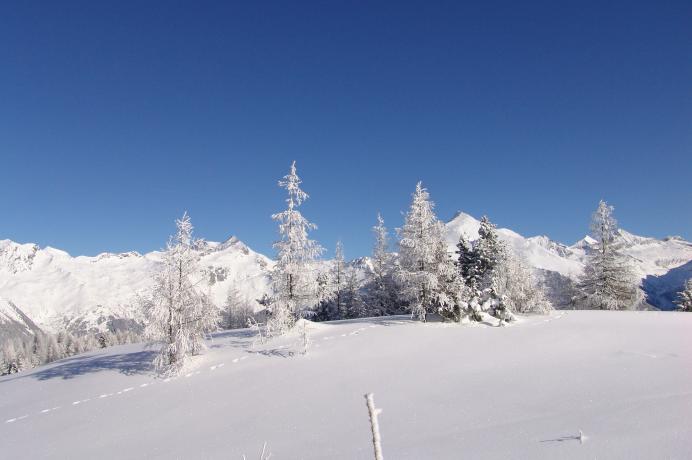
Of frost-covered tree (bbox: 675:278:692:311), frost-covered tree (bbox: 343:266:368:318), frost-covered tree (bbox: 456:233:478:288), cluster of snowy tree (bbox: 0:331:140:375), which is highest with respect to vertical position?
frost-covered tree (bbox: 456:233:478:288)

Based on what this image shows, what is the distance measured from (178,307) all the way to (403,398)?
15820mm

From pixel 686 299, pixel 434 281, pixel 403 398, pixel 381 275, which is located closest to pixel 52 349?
pixel 381 275

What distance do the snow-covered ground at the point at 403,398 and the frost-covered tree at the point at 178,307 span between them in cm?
133

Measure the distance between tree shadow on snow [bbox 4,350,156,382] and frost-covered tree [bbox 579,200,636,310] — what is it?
3714 cm

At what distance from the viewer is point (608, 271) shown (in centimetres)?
3812

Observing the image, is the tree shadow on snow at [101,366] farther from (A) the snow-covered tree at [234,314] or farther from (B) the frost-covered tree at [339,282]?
(A) the snow-covered tree at [234,314]

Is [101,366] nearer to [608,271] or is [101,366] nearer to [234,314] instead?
[608,271]

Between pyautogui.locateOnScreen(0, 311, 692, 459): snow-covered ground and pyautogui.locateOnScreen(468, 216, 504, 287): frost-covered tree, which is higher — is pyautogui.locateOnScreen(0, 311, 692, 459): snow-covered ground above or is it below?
below

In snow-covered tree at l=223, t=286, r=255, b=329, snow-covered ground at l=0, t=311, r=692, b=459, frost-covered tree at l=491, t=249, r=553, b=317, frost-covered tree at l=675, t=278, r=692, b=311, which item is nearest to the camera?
snow-covered ground at l=0, t=311, r=692, b=459

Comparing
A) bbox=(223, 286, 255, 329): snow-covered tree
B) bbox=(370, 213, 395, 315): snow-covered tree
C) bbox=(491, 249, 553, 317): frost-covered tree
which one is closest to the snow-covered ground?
bbox=(491, 249, 553, 317): frost-covered tree

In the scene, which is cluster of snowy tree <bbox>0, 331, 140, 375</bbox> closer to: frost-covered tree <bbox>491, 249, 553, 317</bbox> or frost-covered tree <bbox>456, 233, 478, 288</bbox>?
frost-covered tree <bbox>456, 233, 478, 288</bbox>

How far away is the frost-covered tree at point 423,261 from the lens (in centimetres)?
3006

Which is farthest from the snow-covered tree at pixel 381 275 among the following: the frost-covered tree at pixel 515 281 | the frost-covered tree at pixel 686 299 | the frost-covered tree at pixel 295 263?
the frost-covered tree at pixel 686 299

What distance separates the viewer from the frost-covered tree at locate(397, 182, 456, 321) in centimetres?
3006
